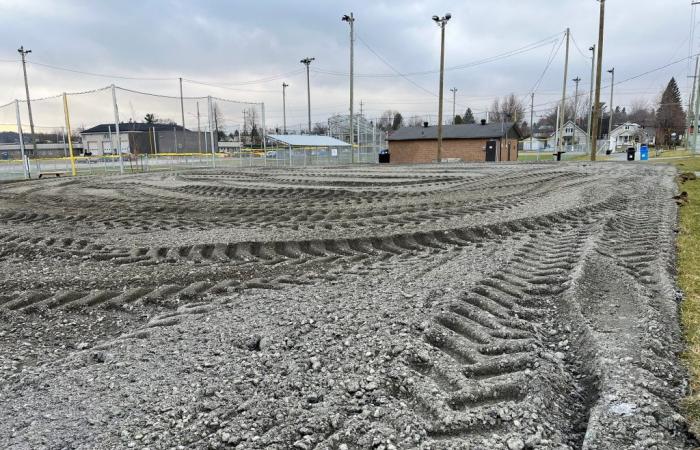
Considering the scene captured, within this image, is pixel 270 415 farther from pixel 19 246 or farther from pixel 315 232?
pixel 19 246

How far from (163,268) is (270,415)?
12.1 ft

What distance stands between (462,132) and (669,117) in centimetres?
5490

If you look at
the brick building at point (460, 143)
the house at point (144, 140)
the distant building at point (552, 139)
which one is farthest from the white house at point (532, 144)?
the house at point (144, 140)

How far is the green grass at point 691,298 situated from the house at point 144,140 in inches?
1136

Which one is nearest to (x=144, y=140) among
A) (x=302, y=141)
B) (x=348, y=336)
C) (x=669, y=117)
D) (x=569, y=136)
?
(x=302, y=141)

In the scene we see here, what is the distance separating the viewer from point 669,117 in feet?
256

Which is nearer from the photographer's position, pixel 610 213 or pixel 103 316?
pixel 103 316

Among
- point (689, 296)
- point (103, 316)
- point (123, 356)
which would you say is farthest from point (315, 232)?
point (689, 296)

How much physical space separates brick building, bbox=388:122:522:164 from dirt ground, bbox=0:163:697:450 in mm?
34840

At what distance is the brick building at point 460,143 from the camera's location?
41188 mm

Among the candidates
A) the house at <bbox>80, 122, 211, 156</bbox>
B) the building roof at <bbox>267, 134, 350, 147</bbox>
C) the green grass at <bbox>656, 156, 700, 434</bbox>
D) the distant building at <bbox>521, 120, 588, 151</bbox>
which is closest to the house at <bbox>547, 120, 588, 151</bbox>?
the distant building at <bbox>521, 120, 588, 151</bbox>

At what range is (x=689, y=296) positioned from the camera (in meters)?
4.20

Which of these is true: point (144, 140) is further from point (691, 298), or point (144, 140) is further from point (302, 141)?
point (691, 298)

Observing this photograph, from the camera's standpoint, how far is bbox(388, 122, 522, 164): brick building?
4119 cm
